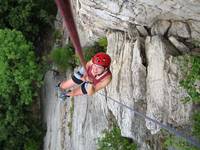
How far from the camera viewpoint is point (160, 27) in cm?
747

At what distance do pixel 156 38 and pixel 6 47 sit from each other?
19.3ft

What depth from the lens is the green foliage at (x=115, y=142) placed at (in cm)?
838

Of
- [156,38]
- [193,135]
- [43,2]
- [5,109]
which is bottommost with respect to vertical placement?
[193,135]

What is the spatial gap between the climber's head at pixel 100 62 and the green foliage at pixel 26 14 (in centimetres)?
742

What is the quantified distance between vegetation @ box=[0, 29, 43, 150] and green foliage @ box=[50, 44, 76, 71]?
2.43 feet

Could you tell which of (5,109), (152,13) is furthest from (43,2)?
(152,13)

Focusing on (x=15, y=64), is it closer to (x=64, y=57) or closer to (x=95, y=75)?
(x=64, y=57)

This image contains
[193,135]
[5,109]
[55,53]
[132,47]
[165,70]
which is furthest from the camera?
[5,109]

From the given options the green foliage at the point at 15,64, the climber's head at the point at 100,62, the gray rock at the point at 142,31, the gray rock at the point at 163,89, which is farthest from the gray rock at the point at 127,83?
the green foliage at the point at 15,64

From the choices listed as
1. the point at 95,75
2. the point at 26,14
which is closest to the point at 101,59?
the point at 95,75

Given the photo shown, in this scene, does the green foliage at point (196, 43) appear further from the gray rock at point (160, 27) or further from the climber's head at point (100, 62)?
the climber's head at point (100, 62)

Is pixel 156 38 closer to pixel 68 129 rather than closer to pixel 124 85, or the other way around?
pixel 124 85

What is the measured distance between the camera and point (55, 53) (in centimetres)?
1184

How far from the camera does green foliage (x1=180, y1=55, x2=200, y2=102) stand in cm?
650
